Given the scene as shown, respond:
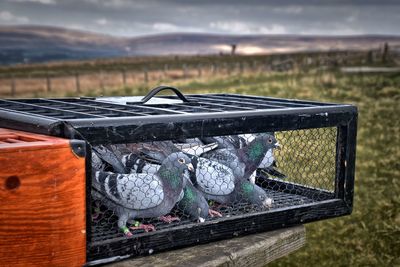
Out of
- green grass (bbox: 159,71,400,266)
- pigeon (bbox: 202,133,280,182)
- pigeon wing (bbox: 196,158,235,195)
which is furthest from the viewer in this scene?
green grass (bbox: 159,71,400,266)

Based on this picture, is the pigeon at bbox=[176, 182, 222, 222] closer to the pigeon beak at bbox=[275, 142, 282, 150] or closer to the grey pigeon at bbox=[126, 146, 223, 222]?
the grey pigeon at bbox=[126, 146, 223, 222]

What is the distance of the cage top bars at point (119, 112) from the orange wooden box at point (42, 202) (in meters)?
0.12

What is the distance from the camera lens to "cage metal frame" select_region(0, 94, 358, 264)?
8.55 ft

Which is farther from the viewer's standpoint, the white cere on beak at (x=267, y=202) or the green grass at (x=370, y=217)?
the green grass at (x=370, y=217)

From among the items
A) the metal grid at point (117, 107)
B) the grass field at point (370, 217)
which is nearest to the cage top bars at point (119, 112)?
the metal grid at point (117, 107)

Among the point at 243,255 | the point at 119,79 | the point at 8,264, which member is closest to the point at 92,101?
the point at 243,255

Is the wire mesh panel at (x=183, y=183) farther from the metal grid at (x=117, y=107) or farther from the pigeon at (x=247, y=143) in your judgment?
the metal grid at (x=117, y=107)

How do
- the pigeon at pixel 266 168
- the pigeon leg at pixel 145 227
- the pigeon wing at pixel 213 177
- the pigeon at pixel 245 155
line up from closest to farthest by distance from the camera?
the pigeon leg at pixel 145 227 → the pigeon wing at pixel 213 177 → the pigeon at pixel 245 155 → the pigeon at pixel 266 168

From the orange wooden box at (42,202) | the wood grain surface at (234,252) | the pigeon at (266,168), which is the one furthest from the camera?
the pigeon at (266,168)

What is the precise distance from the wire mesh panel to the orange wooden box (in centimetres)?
30

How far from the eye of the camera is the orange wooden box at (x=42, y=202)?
230cm

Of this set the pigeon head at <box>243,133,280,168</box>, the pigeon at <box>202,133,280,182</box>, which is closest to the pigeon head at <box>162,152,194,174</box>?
the pigeon at <box>202,133,280,182</box>

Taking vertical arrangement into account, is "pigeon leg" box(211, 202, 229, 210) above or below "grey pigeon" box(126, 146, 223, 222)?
below

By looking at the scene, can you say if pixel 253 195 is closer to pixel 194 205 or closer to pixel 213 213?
pixel 213 213
